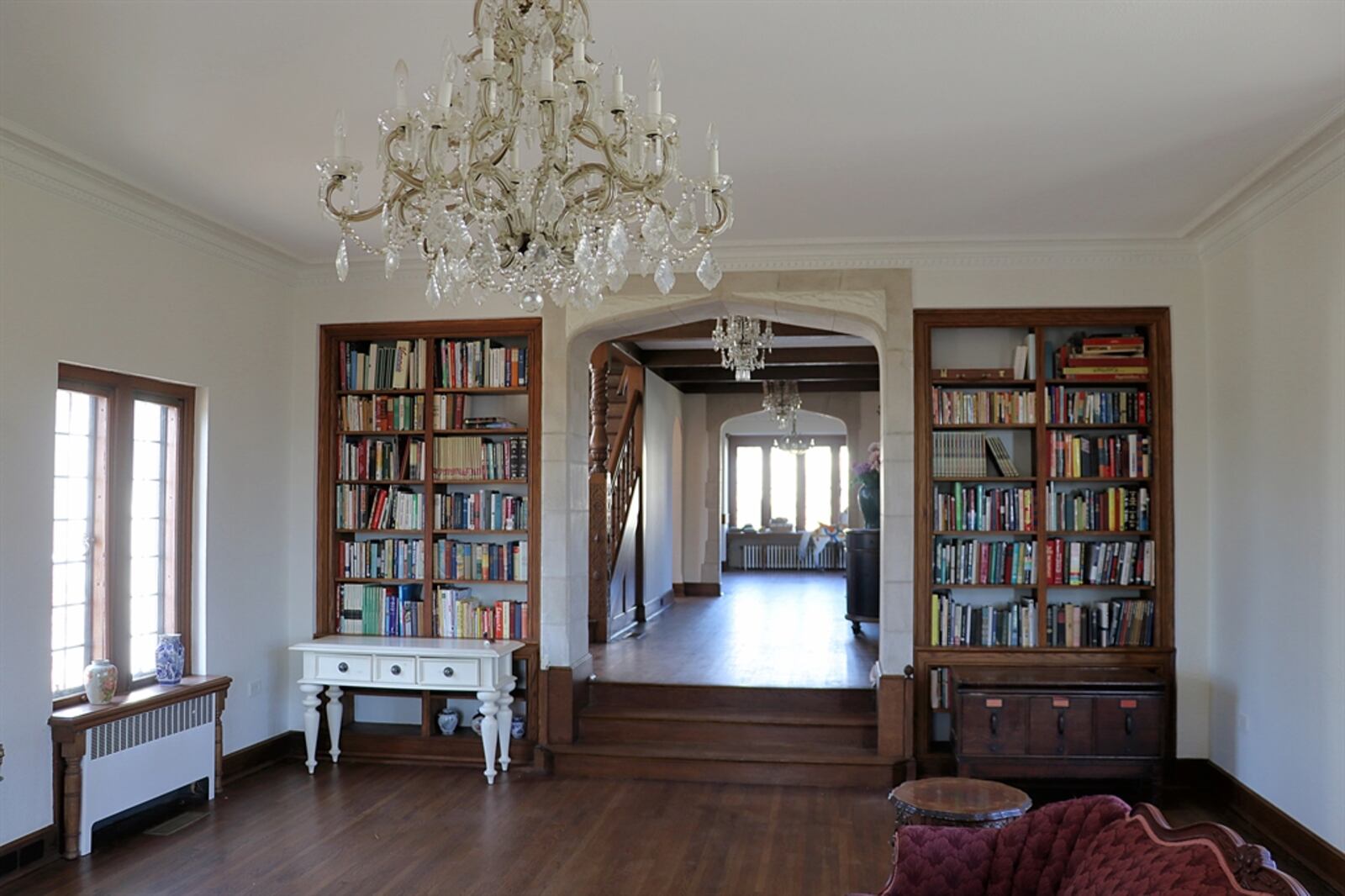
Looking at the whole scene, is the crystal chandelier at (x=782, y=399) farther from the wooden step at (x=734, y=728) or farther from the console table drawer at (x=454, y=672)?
the console table drawer at (x=454, y=672)

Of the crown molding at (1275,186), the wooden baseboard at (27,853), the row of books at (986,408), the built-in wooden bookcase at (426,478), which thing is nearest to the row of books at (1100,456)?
the row of books at (986,408)

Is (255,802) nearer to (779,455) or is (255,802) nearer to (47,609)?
(47,609)

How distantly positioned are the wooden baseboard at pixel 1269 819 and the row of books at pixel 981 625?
46.8 inches

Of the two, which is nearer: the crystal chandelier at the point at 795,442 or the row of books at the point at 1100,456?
the row of books at the point at 1100,456

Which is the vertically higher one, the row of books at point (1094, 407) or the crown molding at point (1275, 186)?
the crown molding at point (1275, 186)

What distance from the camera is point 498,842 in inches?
212

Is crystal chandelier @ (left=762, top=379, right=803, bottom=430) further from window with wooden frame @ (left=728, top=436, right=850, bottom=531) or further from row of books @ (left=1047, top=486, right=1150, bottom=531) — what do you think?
row of books @ (left=1047, top=486, right=1150, bottom=531)

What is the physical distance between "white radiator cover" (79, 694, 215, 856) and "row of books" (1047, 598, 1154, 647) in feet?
16.8

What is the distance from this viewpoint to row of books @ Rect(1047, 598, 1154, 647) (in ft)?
21.4

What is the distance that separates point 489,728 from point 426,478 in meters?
1.74

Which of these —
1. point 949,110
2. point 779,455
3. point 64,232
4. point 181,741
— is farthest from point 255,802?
point 779,455

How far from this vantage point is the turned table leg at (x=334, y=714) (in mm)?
6816

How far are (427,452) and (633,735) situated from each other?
2.37 m

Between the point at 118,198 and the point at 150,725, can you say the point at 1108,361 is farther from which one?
the point at 150,725
